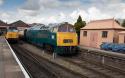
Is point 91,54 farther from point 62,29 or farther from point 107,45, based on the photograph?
point 107,45

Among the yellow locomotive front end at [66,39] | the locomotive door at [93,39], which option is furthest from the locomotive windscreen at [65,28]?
the locomotive door at [93,39]

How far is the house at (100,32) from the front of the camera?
3353 centimetres

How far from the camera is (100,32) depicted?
35.8 meters

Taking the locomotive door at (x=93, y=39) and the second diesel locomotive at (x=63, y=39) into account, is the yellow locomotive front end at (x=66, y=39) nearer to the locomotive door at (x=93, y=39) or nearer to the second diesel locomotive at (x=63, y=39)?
the second diesel locomotive at (x=63, y=39)

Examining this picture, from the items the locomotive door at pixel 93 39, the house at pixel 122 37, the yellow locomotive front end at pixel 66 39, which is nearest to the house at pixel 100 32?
the locomotive door at pixel 93 39

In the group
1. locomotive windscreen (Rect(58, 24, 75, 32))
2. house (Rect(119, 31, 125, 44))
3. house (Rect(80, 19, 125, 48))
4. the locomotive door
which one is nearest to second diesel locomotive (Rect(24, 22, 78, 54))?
locomotive windscreen (Rect(58, 24, 75, 32))

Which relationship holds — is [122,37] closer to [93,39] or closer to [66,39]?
[93,39]

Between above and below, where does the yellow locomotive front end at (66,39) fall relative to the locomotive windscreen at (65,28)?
below

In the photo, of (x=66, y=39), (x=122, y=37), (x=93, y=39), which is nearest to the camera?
(x=66, y=39)

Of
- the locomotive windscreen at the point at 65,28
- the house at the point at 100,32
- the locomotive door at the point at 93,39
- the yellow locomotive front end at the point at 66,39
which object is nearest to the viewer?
the yellow locomotive front end at the point at 66,39

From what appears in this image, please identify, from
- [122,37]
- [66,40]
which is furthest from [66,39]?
[122,37]

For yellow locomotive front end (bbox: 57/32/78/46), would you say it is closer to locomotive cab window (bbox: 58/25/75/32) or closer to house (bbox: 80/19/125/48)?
locomotive cab window (bbox: 58/25/75/32)

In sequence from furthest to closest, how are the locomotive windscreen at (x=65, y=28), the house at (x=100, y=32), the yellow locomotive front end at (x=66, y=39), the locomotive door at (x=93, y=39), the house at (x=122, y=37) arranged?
the locomotive door at (x=93, y=39)
the house at (x=100, y=32)
the house at (x=122, y=37)
the locomotive windscreen at (x=65, y=28)
the yellow locomotive front end at (x=66, y=39)

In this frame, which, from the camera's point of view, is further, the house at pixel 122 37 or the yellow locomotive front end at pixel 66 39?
the house at pixel 122 37
